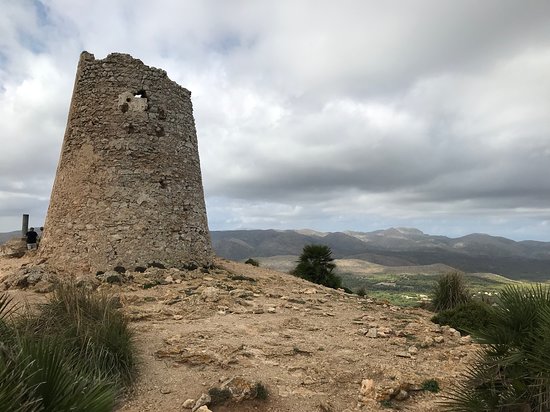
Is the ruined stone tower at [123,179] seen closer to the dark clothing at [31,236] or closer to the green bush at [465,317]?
the dark clothing at [31,236]

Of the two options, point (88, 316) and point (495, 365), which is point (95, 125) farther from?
point (495, 365)

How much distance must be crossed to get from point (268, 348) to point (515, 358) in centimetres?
436

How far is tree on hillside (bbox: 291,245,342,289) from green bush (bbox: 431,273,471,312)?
6.47 m

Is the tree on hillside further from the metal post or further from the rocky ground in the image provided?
the metal post

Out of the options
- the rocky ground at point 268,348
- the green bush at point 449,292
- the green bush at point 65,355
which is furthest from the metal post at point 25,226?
the green bush at point 449,292

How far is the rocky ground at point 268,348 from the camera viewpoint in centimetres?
618

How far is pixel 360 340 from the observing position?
350 inches

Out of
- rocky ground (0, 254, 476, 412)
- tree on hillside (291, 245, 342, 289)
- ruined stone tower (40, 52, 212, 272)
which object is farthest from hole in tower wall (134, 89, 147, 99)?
tree on hillside (291, 245, 342, 289)

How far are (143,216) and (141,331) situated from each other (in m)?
6.38

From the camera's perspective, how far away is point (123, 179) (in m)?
14.3

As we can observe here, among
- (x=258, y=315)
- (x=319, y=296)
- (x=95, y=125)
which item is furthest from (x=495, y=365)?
(x=95, y=125)

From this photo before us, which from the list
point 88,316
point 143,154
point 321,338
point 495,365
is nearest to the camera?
point 495,365

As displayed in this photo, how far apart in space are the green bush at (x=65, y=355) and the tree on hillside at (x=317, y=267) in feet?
48.7

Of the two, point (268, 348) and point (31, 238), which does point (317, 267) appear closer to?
point (31, 238)
